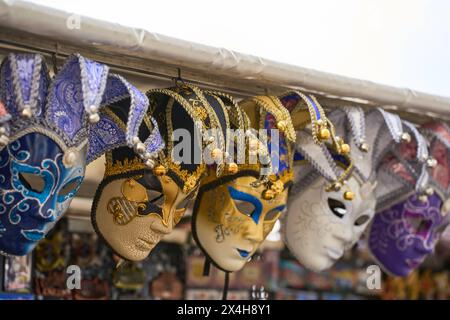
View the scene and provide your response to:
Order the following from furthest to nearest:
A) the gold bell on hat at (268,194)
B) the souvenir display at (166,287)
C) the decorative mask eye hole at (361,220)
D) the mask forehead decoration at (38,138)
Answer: the souvenir display at (166,287)
the decorative mask eye hole at (361,220)
the gold bell on hat at (268,194)
the mask forehead decoration at (38,138)

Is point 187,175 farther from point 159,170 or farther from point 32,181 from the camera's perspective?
point 32,181

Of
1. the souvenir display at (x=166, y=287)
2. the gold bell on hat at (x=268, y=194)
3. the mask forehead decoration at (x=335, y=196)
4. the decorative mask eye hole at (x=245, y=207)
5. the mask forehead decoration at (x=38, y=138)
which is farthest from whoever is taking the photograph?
the souvenir display at (x=166, y=287)

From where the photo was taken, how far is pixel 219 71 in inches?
90.5

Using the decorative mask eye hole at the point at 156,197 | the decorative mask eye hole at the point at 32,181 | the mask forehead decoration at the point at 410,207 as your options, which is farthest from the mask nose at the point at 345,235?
the decorative mask eye hole at the point at 32,181

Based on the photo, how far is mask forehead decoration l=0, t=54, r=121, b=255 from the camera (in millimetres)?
1882

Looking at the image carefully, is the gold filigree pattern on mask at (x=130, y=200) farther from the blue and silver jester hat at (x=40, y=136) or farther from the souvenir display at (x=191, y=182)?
the blue and silver jester hat at (x=40, y=136)

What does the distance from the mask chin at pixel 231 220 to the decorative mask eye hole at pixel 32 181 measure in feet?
1.90

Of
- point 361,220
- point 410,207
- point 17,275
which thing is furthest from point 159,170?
point 410,207

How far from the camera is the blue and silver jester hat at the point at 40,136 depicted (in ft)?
6.17

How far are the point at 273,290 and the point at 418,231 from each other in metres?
0.86

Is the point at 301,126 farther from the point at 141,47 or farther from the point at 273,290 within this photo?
the point at 273,290

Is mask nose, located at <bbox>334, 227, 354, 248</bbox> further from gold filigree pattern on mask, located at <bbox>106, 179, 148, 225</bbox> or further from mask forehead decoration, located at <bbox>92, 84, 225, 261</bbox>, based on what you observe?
gold filigree pattern on mask, located at <bbox>106, 179, 148, 225</bbox>

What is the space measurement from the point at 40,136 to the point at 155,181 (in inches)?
14.7

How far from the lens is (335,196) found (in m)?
2.63
